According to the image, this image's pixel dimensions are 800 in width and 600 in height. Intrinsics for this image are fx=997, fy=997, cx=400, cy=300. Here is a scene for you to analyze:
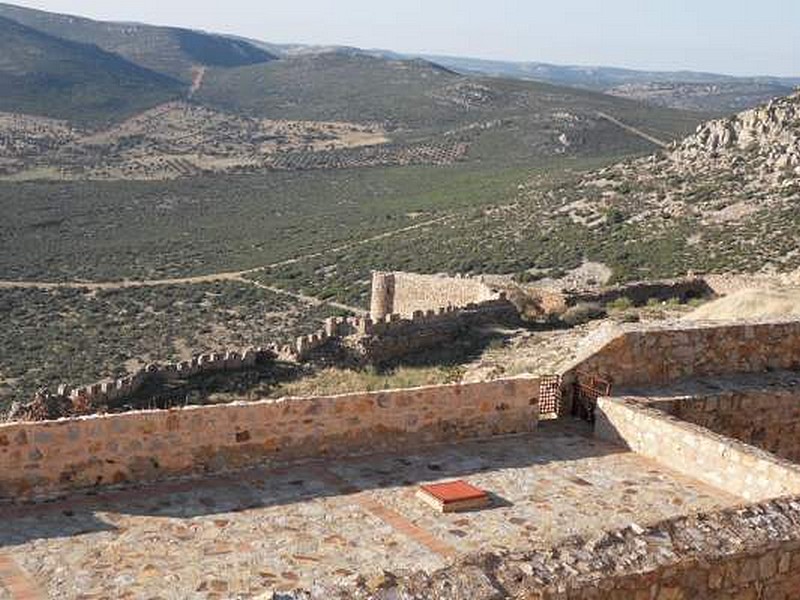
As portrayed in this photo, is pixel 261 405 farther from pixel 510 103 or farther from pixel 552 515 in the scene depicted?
pixel 510 103

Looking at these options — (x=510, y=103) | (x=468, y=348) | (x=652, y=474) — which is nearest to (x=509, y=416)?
(x=652, y=474)

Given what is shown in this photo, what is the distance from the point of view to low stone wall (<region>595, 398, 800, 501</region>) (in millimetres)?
7703

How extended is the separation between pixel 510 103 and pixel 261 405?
4532 inches

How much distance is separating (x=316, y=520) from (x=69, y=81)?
127 m

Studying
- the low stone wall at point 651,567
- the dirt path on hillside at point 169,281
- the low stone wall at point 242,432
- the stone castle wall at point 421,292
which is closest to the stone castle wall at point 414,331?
the stone castle wall at point 421,292

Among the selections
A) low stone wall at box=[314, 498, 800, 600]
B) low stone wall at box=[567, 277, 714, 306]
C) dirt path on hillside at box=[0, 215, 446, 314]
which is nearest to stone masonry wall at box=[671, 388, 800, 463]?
low stone wall at box=[314, 498, 800, 600]

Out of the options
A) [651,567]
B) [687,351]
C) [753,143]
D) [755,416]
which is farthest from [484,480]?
[753,143]

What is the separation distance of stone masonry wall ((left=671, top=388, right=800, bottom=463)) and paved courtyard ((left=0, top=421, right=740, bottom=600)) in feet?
3.88

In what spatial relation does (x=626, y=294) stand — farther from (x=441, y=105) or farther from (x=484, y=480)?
(x=441, y=105)

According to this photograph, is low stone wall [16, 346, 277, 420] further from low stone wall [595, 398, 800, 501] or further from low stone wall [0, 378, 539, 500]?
low stone wall [595, 398, 800, 501]

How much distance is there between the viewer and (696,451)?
27.5ft

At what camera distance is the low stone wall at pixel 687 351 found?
980 cm

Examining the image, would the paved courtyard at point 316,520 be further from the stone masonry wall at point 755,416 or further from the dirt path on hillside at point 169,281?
the dirt path on hillside at point 169,281

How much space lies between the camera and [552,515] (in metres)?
7.52
